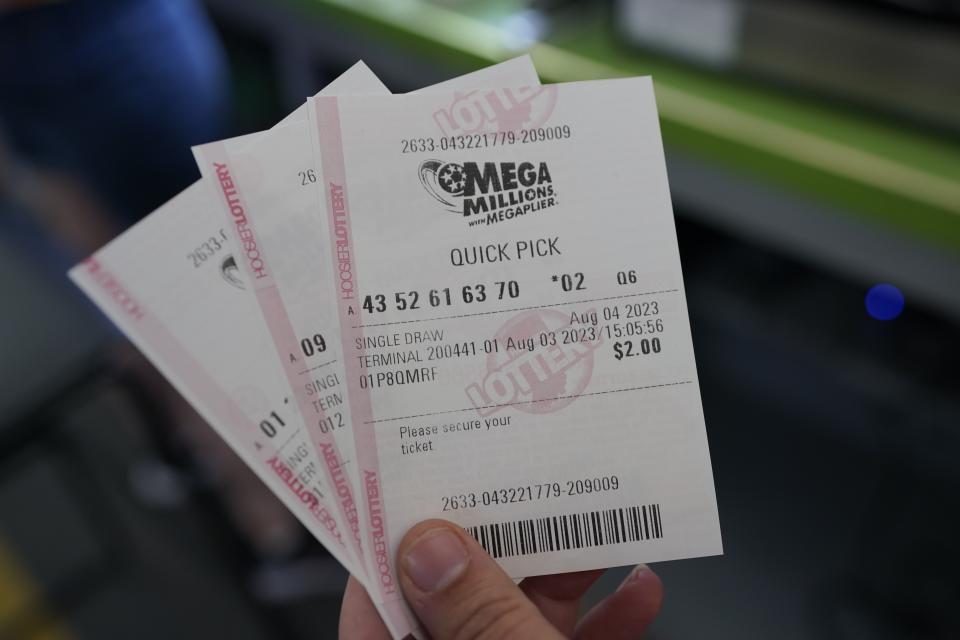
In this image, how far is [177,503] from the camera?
4.61 feet

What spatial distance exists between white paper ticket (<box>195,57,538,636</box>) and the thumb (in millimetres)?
49

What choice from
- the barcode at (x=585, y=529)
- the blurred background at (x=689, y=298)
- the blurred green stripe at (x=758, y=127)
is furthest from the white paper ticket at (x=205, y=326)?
the blurred green stripe at (x=758, y=127)

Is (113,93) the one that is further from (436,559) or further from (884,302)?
(884,302)

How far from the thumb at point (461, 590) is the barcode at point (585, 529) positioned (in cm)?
3

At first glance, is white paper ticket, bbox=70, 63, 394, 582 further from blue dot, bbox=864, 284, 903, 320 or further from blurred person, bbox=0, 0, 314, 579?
blue dot, bbox=864, 284, 903, 320

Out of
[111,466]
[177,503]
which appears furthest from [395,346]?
[111,466]

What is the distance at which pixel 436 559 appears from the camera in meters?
0.49

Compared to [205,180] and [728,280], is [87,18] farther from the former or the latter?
[728,280]

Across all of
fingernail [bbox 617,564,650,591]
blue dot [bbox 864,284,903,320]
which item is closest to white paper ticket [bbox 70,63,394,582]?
fingernail [bbox 617,564,650,591]

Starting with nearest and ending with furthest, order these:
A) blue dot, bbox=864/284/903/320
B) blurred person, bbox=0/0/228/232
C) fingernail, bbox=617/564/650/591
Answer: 1. fingernail, bbox=617/564/650/591
2. blurred person, bbox=0/0/228/232
3. blue dot, bbox=864/284/903/320

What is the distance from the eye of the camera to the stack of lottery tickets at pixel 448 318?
51 cm

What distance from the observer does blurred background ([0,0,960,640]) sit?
0.86 m

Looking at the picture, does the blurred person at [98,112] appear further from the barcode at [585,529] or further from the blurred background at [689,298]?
the barcode at [585,529]

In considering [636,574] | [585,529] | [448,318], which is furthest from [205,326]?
[636,574]
